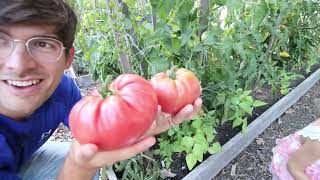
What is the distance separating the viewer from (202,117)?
190cm

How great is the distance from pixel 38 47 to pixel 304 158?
1.07 metres

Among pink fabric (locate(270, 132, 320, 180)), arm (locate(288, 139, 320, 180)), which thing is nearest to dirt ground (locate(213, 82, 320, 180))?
pink fabric (locate(270, 132, 320, 180))

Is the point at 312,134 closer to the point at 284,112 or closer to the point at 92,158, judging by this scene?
the point at 92,158

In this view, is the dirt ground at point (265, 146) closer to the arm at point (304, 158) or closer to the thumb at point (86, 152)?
the arm at point (304, 158)

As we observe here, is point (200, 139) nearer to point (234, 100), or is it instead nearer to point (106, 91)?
point (234, 100)

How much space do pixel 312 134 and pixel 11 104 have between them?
3.73 feet

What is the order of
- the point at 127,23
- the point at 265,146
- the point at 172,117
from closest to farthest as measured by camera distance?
the point at 172,117
the point at 127,23
the point at 265,146

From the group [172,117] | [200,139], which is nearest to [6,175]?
[172,117]

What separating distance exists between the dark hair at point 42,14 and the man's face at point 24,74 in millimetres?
21

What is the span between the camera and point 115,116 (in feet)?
2.63

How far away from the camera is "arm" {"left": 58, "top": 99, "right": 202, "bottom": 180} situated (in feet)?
2.73

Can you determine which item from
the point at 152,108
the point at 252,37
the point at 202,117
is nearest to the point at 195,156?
the point at 202,117

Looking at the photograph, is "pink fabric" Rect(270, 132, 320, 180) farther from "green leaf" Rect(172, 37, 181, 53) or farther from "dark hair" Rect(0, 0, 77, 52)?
"dark hair" Rect(0, 0, 77, 52)

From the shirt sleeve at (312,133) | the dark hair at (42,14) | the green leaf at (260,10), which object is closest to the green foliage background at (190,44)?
the green leaf at (260,10)
